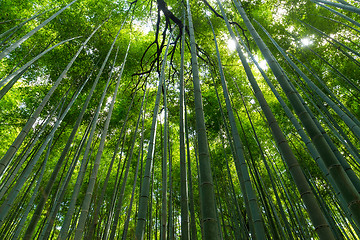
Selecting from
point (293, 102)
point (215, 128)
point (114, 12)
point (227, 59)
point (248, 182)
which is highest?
point (114, 12)

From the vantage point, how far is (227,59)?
4.23 m

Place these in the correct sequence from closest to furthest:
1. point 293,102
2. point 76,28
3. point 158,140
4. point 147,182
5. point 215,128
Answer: point 293,102, point 147,182, point 76,28, point 215,128, point 158,140

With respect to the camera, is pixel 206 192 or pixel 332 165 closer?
pixel 332 165

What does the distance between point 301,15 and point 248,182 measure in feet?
14.1

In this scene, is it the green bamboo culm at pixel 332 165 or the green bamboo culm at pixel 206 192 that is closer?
the green bamboo culm at pixel 332 165

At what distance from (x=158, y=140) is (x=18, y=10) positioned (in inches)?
159

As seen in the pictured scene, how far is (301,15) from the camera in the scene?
13.4 ft

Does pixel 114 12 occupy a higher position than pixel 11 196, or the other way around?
pixel 114 12

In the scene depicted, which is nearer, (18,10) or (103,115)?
(18,10)

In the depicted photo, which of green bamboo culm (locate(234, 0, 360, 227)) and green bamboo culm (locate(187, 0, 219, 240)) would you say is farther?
green bamboo culm (locate(187, 0, 219, 240))

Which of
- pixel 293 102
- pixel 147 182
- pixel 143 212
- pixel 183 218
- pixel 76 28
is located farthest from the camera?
pixel 76 28

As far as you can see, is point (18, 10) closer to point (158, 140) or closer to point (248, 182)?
point (158, 140)

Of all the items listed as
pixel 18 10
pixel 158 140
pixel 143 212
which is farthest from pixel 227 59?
pixel 18 10

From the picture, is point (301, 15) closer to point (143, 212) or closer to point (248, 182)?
point (248, 182)
